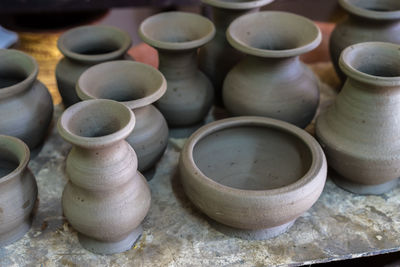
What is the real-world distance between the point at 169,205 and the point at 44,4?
206 cm

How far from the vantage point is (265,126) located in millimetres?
1934

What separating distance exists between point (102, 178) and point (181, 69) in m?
0.78

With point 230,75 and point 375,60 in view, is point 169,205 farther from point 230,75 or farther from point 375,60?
point 375,60

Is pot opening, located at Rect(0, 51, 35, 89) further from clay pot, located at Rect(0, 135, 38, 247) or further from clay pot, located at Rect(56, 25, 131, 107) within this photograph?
clay pot, located at Rect(0, 135, 38, 247)

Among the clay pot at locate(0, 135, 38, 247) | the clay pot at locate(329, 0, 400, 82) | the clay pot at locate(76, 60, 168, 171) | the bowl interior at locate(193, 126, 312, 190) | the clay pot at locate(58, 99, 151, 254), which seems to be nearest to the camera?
the clay pot at locate(58, 99, 151, 254)

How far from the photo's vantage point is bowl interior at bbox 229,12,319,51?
6.75ft

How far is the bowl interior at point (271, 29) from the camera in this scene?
6.75 feet

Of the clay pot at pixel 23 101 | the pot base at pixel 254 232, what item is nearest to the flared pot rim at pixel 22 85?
the clay pot at pixel 23 101

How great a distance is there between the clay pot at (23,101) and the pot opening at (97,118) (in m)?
0.43

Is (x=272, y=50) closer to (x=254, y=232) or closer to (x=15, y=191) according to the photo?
(x=254, y=232)

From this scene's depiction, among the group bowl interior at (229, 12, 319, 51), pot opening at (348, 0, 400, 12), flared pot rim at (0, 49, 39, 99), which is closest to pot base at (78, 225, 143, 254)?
flared pot rim at (0, 49, 39, 99)

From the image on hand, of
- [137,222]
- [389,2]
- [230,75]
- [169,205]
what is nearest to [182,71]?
[230,75]

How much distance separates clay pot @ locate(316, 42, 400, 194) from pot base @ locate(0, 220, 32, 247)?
46.7 inches

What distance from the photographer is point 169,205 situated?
1.87 metres
